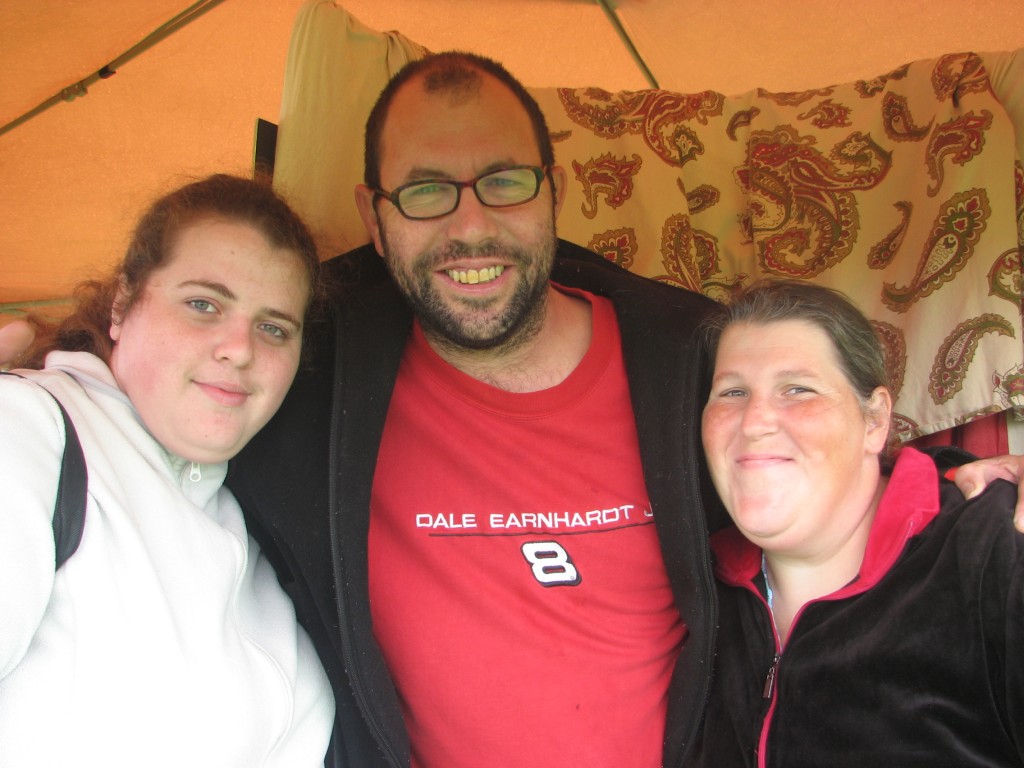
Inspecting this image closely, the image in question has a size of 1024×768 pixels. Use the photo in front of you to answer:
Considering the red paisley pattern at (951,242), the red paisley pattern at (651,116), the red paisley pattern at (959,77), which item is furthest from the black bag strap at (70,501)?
the red paisley pattern at (959,77)

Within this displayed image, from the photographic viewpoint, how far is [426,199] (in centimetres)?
127

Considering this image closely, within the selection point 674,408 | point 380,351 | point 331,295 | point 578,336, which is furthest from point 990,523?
point 331,295

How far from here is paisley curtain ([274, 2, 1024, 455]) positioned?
1.46 metres

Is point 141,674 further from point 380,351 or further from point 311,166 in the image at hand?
point 311,166

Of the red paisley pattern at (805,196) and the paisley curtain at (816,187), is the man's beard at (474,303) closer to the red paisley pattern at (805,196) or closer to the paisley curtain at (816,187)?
the paisley curtain at (816,187)

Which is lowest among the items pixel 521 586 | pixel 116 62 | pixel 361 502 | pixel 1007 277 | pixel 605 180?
pixel 521 586

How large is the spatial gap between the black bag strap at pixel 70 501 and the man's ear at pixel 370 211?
0.66 m

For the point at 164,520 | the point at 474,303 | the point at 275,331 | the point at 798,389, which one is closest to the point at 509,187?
the point at 474,303

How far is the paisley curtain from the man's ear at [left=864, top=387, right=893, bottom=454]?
1.69 ft

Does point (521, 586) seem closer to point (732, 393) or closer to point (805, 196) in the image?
point (732, 393)

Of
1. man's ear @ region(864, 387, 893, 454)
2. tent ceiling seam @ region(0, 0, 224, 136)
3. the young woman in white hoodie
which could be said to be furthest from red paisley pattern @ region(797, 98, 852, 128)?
tent ceiling seam @ region(0, 0, 224, 136)

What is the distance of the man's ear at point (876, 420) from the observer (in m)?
1.02

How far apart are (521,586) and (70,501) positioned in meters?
0.59

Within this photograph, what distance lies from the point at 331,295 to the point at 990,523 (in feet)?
3.22
